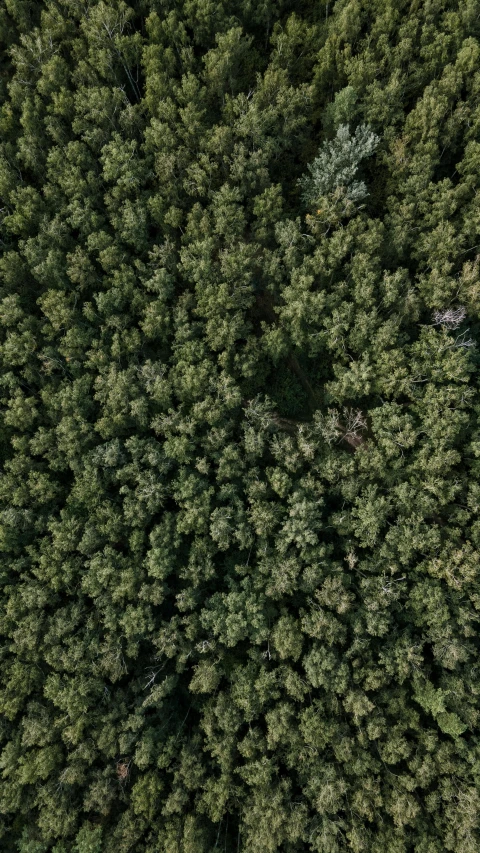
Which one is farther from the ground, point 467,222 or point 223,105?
point 223,105

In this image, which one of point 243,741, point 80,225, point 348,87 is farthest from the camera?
point 80,225

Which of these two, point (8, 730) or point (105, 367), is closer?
point (8, 730)

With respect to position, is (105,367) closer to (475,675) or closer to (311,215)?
(311,215)

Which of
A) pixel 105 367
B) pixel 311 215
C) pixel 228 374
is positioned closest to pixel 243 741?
pixel 228 374

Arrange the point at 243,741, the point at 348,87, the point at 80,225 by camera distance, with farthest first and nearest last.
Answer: the point at 80,225, the point at 348,87, the point at 243,741

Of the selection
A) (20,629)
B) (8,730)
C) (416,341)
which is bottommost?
(8,730)

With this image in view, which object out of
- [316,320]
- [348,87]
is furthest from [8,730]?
[348,87]
